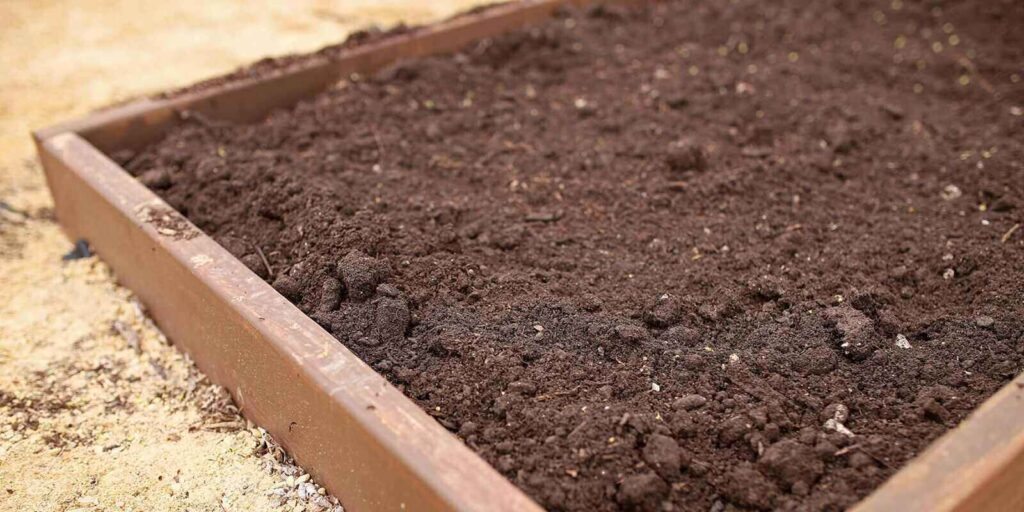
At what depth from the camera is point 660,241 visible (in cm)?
309

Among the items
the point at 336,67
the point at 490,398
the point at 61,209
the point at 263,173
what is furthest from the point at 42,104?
the point at 490,398

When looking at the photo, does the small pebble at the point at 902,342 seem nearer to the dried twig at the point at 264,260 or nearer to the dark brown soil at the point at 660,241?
the dark brown soil at the point at 660,241

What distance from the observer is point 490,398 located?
2.32 meters

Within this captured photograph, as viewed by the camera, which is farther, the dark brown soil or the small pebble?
the small pebble

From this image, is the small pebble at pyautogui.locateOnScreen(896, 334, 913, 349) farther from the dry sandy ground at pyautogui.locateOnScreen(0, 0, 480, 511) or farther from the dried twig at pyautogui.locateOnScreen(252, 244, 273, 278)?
the dried twig at pyautogui.locateOnScreen(252, 244, 273, 278)

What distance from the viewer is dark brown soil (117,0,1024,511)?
2.20 m

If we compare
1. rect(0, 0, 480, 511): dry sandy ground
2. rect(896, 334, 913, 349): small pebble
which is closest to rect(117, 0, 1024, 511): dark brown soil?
rect(896, 334, 913, 349): small pebble

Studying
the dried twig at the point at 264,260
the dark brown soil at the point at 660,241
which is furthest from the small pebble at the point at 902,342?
the dried twig at the point at 264,260

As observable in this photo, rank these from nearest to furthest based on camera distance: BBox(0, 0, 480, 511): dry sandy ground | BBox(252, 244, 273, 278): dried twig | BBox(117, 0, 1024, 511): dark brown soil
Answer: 1. BBox(117, 0, 1024, 511): dark brown soil
2. BBox(0, 0, 480, 511): dry sandy ground
3. BBox(252, 244, 273, 278): dried twig

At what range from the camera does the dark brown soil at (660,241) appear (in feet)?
7.21

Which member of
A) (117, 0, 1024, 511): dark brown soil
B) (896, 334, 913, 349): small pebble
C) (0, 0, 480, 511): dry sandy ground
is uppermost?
(117, 0, 1024, 511): dark brown soil

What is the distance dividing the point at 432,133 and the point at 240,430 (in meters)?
1.64

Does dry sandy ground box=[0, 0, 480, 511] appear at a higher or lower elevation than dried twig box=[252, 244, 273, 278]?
lower

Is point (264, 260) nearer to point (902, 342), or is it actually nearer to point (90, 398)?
point (90, 398)
